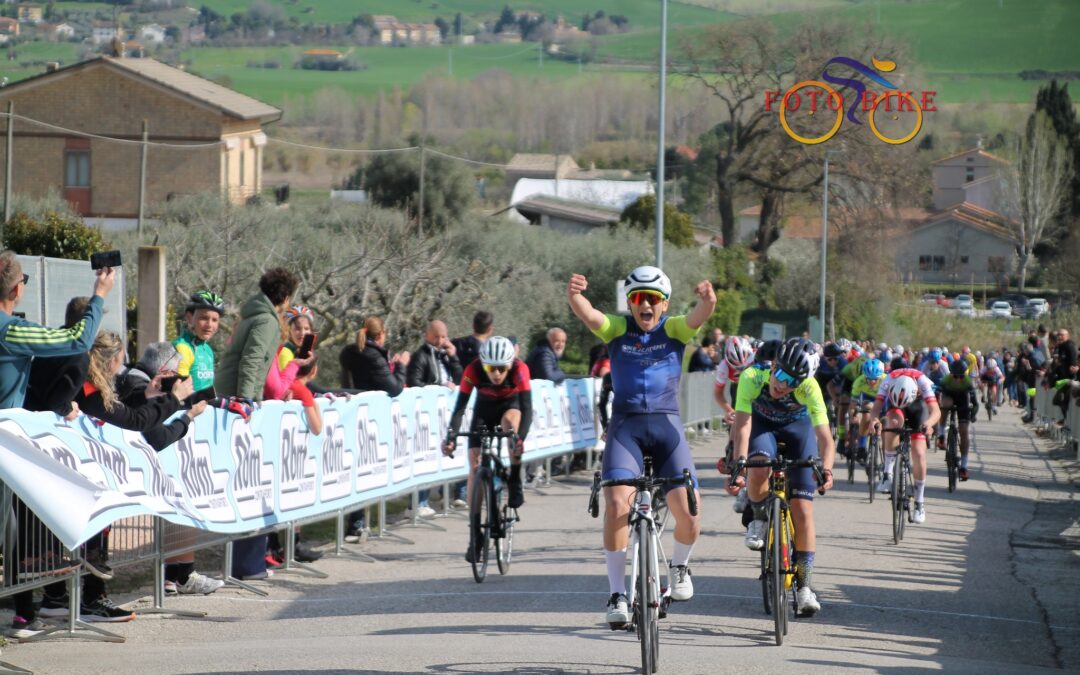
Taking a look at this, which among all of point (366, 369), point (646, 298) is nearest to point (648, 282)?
point (646, 298)

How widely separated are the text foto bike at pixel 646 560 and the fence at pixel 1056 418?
53.3 feet

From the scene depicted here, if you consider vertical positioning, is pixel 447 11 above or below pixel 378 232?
above

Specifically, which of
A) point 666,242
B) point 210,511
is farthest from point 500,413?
point 666,242

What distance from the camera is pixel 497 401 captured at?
12703 mm

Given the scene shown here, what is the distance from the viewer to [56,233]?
28578 millimetres

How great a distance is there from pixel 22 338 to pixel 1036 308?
335 ft

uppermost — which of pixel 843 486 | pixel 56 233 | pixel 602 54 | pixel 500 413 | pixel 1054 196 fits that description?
pixel 602 54

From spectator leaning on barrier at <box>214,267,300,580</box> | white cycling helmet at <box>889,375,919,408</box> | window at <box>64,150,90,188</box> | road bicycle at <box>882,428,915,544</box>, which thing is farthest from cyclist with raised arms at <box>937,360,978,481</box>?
window at <box>64,150,90,188</box>

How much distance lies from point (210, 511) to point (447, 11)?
18408cm

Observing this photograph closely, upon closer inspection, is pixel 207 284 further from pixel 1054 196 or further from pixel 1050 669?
pixel 1054 196

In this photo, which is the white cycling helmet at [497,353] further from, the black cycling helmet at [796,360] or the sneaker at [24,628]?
the sneaker at [24,628]

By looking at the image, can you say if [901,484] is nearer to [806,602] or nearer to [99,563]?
[806,602]

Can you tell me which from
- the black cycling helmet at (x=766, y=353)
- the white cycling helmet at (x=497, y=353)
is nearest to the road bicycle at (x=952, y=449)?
the white cycling helmet at (x=497, y=353)

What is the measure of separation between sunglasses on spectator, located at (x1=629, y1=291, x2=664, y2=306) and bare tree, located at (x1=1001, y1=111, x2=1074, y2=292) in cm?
10892
